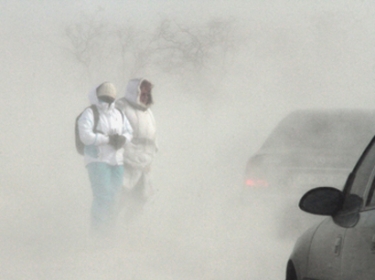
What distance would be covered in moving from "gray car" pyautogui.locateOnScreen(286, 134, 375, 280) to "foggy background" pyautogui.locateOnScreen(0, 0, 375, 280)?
7.49 m

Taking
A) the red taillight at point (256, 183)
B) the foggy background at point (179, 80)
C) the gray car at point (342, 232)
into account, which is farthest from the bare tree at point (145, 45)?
the gray car at point (342, 232)

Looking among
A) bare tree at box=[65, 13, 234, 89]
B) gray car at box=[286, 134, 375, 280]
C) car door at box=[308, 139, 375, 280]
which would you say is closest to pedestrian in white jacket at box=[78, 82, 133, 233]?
bare tree at box=[65, 13, 234, 89]

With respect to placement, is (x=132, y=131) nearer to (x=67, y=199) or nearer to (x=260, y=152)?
(x=260, y=152)

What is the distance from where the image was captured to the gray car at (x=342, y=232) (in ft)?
13.6

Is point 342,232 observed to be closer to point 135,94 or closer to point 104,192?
point 104,192

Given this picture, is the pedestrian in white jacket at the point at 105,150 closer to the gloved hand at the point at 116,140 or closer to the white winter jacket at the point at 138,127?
the gloved hand at the point at 116,140

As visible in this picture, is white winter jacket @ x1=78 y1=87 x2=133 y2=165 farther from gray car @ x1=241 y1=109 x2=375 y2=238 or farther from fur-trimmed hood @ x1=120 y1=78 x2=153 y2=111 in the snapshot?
gray car @ x1=241 y1=109 x2=375 y2=238

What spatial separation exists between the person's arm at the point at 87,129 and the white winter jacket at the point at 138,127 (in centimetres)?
52

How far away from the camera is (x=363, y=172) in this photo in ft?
15.3

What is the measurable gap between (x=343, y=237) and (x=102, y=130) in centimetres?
629

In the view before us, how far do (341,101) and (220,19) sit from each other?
1789 mm

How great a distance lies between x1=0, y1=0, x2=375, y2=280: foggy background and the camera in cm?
1344

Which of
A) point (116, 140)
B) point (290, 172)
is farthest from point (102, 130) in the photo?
point (290, 172)

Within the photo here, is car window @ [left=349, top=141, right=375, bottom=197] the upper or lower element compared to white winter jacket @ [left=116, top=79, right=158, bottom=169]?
lower
